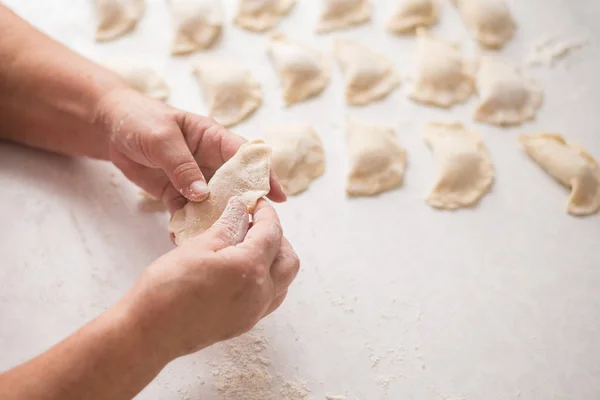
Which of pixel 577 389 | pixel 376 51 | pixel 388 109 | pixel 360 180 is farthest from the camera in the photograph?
pixel 376 51

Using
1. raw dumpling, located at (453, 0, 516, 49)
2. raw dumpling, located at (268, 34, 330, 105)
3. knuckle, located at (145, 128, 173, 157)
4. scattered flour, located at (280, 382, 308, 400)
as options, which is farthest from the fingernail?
raw dumpling, located at (453, 0, 516, 49)

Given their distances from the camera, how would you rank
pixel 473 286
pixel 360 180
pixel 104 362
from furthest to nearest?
pixel 360 180, pixel 473 286, pixel 104 362

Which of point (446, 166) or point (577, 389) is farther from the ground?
point (446, 166)

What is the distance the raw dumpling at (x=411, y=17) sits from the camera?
1.83 m

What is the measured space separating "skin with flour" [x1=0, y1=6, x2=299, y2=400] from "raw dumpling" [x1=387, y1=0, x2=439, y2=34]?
88 centimetres

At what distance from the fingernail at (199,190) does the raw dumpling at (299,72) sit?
2.03 feet

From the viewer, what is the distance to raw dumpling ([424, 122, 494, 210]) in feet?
4.87

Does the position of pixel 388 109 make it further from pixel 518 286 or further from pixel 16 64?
pixel 16 64

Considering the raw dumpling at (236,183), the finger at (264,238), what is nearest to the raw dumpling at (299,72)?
the raw dumpling at (236,183)

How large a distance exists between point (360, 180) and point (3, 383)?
0.96m

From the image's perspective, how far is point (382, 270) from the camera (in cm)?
136

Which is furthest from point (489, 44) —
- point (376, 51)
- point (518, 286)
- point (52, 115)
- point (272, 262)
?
point (52, 115)

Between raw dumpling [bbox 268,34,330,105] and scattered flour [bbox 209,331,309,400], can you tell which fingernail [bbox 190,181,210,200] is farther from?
raw dumpling [bbox 268,34,330,105]

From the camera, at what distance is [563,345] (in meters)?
1.26
